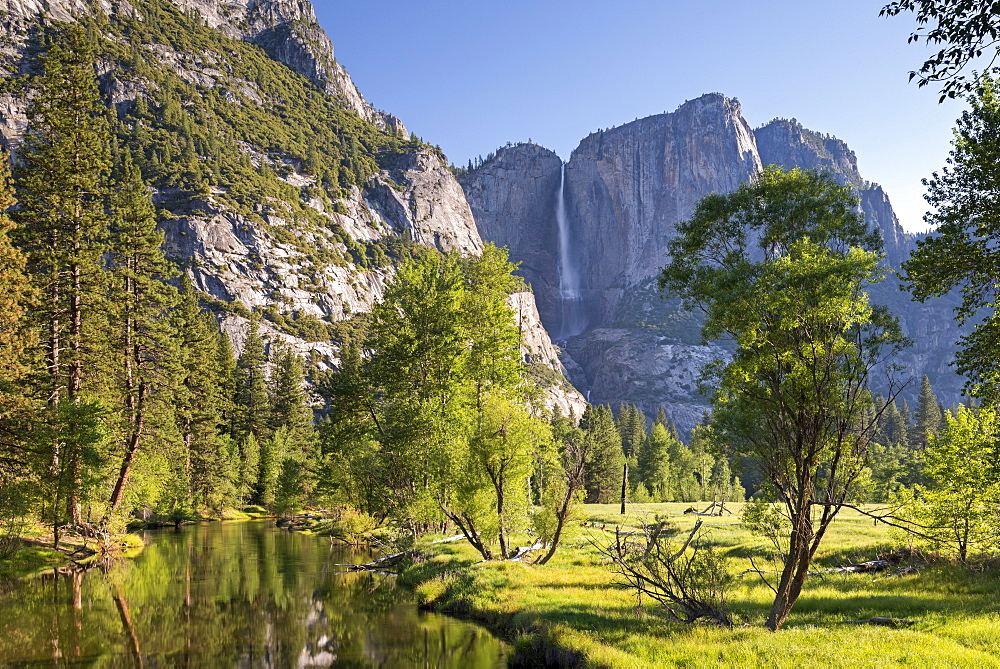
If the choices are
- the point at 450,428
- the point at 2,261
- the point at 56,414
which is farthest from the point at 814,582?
the point at 2,261

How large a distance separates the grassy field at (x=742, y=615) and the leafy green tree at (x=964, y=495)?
116 cm

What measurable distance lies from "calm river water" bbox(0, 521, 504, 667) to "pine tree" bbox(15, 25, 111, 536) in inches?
326

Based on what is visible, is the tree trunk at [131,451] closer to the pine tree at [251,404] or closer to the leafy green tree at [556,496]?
the leafy green tree at [556,496]

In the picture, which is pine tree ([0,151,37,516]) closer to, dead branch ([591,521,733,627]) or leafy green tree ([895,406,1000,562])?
dead branch ([591,521,733,627])

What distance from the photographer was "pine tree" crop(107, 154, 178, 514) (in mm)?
40562

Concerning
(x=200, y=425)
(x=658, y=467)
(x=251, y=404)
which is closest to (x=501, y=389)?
(x=200, y=425)

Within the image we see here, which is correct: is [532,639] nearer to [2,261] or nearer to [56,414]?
[56,414]

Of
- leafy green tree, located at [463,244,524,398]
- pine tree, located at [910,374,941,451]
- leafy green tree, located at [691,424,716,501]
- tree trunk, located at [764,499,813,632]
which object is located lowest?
leafy green tree, located at [691,424,716,501]

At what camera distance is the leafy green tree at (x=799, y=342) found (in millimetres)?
14508

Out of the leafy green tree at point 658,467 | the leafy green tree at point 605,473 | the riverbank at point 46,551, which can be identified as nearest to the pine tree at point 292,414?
the leafy green tree at point 605,473

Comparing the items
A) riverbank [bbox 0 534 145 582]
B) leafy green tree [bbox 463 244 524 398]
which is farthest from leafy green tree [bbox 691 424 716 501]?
riverbank [bbox 0 534 145 582]

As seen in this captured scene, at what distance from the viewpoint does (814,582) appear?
2303 cm

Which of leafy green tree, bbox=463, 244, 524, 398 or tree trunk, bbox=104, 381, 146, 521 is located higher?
leafy green tree, bbox=463, 244, 524, 398

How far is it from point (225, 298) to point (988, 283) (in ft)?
514
